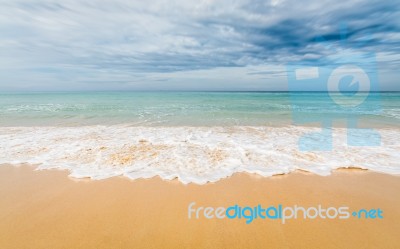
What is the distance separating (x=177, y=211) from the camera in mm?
3393

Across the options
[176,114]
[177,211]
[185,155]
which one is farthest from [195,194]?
[176,114]

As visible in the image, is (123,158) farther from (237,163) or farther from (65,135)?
(65,135)

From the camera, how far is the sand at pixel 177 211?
108 inches

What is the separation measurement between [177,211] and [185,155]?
2.59 meters

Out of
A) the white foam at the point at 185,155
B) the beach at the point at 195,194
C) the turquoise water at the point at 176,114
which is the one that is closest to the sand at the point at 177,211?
the beach at the point at 195,194

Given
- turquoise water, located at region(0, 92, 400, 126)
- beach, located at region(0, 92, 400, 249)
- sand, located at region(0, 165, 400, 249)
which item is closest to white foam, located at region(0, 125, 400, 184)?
beach, located at region(0, 92, 400, 249)

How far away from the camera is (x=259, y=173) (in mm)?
4754

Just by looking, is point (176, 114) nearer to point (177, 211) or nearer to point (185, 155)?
point (185, 155)

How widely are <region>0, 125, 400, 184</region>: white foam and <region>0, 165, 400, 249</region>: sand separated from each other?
1.35 ft

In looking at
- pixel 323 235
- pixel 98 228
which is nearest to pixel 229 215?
pixel 323 235

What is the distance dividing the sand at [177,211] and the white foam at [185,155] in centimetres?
41

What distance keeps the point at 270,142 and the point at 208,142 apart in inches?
88.9

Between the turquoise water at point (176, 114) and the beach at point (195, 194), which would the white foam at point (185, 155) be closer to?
the beach at point (195, 194)

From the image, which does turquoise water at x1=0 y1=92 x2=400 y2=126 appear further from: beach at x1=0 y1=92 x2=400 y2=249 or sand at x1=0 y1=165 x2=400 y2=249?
sand at x1=0 y1=165 x2=400 y2=249
